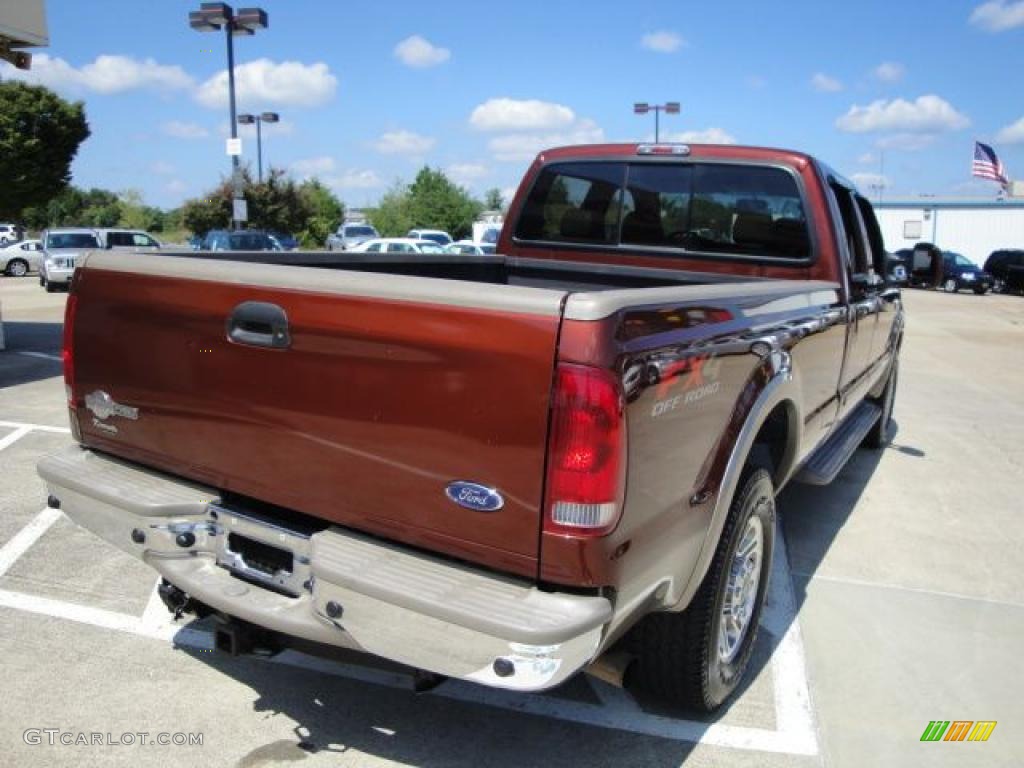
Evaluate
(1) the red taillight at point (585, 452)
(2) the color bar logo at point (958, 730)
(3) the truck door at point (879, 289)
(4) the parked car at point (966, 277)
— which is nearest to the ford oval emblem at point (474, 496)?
(1) the red taillight at point (585, 452)

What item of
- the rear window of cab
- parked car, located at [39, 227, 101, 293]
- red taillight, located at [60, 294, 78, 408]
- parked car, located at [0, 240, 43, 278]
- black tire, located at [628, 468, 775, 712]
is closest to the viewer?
black tire, located at [628, 468, 775, 712]

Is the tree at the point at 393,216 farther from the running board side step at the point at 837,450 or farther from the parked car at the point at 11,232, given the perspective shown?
the running board side step at the point at 837,450

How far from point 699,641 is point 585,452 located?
3.69ft

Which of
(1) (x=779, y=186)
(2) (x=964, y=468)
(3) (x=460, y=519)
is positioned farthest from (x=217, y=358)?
(2) (x=964, y=468)

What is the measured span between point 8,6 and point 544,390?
11.1 metres

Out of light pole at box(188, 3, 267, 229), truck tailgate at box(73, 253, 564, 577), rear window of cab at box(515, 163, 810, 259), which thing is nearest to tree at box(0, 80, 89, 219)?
light pole at box(188, 3, 267, 229)

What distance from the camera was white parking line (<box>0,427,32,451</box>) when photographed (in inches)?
257

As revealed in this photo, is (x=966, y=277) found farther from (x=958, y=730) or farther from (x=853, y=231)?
(x=958, y=730)

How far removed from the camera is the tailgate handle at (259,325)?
2.50 metres

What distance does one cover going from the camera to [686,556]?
2580mm

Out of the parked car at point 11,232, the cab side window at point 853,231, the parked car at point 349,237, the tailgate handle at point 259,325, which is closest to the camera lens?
the tailgate handle at point 259,325

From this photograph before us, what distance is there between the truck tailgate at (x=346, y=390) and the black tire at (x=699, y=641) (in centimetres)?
91

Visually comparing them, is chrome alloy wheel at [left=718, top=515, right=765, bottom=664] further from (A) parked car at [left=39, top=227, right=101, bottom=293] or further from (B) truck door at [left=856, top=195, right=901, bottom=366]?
(A) parked car at [left=39, top=227, right=101, bottom=293]

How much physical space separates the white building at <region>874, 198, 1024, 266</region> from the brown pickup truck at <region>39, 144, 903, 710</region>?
45.8 m
